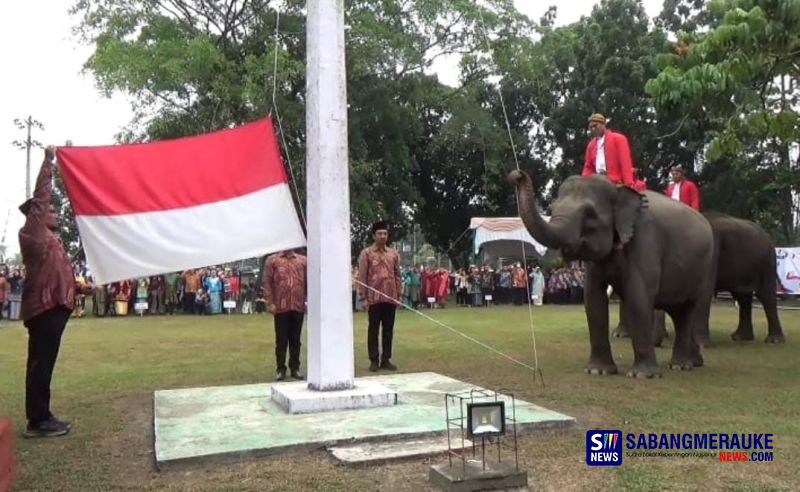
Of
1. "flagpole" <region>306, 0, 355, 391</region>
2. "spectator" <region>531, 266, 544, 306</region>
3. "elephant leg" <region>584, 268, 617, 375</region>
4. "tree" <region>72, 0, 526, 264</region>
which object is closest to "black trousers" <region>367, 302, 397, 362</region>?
"elephant leg" <region>584, 268, 617, 375</region>

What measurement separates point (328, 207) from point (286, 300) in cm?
278

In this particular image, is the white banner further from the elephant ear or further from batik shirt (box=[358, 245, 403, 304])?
batik shirt (box=[358, 245, 403, 304])

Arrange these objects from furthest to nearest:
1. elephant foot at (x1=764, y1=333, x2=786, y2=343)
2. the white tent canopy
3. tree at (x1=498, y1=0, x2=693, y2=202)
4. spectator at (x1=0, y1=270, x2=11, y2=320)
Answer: tree at (x1=498, y1=0, x2=693, y2=202) < the white tent canopy < spectator at (x1=0, y1=270, x2=11, y2=320) < elephant foot at (x1=764, y1=333, x2=786, y2=343)

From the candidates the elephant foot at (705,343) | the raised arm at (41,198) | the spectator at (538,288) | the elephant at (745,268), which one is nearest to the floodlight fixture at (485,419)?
the raised arm at (41,198)

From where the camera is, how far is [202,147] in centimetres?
662

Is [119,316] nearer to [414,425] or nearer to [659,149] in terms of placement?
[414,425]

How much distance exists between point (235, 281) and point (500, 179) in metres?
12.5

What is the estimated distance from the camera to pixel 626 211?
8.70 meters

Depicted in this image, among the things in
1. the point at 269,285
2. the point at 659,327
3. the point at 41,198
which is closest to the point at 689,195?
the point at 659,327

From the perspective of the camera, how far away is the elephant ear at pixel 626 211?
28.3ft

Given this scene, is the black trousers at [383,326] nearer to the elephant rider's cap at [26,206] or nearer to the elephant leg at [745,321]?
the elephant rider's cap at [26,206]

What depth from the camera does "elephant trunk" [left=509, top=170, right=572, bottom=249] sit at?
24.2ft

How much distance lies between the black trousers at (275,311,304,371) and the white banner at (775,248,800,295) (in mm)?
19322

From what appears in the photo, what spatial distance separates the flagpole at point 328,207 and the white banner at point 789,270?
20868 mm
